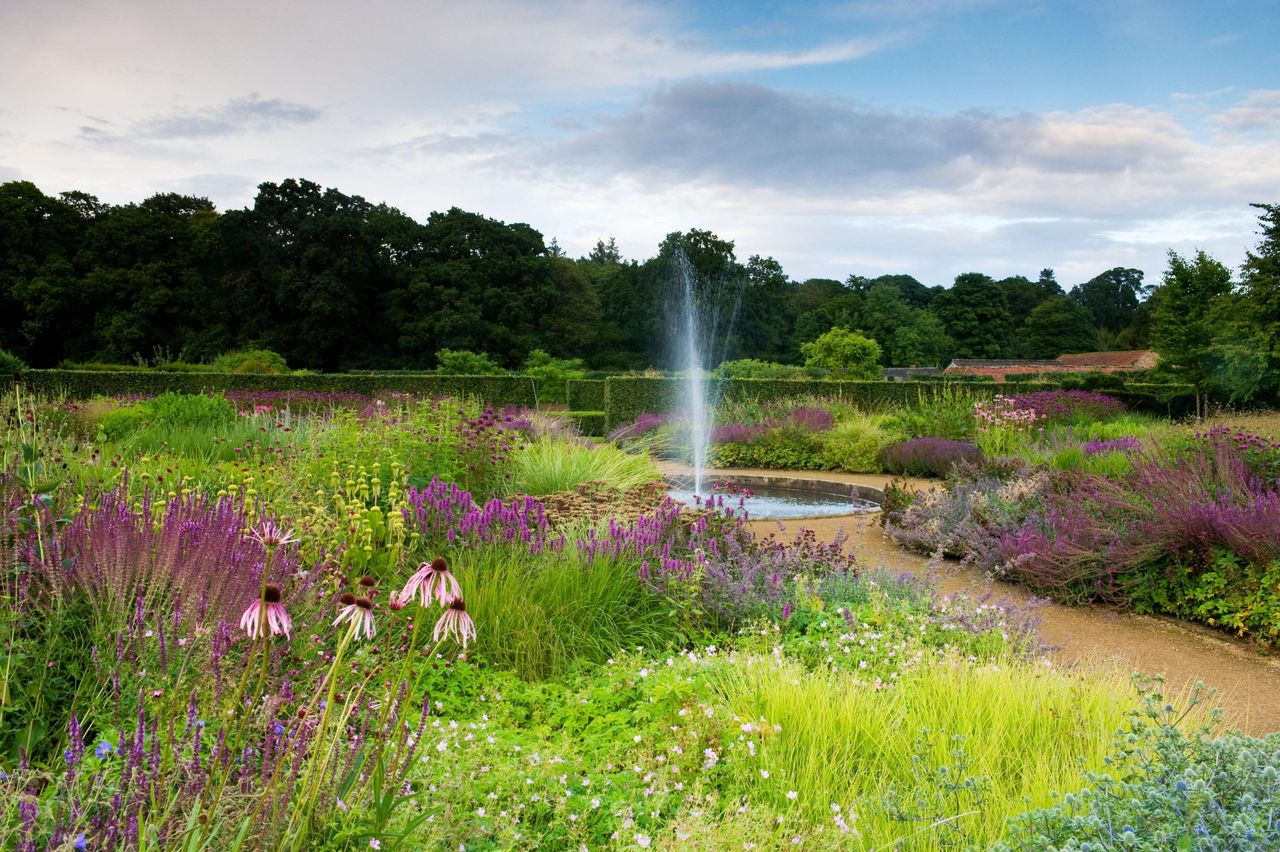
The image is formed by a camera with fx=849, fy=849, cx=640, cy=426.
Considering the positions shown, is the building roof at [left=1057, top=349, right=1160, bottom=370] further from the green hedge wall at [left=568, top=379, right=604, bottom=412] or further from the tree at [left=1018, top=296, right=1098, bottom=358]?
the green hedge wall at [left=568, top=379, right=604, bottom=412]

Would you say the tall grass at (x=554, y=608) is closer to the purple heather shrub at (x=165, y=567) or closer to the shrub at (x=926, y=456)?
the purple heather shrub at (x=165, y=567)

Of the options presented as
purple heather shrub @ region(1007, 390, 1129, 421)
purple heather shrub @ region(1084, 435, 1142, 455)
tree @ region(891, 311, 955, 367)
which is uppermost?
tree @ region(891, 311, 955, 367)

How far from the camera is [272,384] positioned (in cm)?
2183

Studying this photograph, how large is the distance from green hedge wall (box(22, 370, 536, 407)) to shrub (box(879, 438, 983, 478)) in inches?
415

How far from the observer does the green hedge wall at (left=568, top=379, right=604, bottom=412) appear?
22.4 m

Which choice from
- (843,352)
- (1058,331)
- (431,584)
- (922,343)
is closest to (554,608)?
(431,584)

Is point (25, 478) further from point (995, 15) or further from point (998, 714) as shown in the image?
point (995, 15)

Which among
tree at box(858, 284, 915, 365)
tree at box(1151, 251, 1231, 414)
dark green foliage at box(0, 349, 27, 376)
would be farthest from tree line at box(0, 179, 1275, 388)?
tree at box(1151, 251, 1231, 414)

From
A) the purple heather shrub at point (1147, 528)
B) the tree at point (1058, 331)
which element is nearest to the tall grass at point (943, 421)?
the purple heather shrub at point (1147, 528)

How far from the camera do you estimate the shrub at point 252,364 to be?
25.0 metres

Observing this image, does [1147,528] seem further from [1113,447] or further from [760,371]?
[760,371]

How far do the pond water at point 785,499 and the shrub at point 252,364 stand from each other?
1766cm

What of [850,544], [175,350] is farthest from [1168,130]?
[175,350]

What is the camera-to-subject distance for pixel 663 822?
247cm
